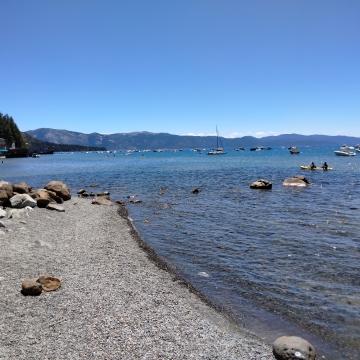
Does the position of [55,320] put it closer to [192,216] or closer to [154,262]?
[154,262]

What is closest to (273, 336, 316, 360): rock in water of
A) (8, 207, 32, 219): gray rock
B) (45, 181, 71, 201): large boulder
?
(8, 207, 32, 219): gray rock

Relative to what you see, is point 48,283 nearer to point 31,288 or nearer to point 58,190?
point 31,288

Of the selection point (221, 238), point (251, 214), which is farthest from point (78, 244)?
point (251, 214)

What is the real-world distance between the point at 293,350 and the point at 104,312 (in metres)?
4.38

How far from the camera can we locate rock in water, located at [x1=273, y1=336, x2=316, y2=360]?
6.42m

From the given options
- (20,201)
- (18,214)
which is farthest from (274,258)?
(20,201)

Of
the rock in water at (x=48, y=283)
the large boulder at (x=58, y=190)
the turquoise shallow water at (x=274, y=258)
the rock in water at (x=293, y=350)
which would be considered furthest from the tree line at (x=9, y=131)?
the rock in water at (x=293, y=350)

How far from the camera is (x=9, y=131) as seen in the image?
143 metres

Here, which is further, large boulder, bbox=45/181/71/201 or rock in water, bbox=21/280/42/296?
large boulder, bbox=45/181/71/201

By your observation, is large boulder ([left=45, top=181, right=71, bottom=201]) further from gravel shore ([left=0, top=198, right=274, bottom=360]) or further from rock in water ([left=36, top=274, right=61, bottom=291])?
rock in water ([left=36, top=274, right=61, bottom=291])

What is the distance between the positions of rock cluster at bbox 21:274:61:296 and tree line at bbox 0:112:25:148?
153m

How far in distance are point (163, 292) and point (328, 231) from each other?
35.9ft

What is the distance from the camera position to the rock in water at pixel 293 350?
642 cm

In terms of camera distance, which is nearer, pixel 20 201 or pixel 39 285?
pixel 39 285
